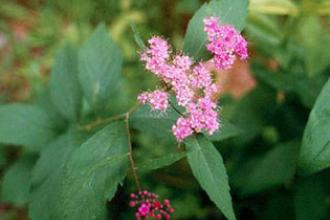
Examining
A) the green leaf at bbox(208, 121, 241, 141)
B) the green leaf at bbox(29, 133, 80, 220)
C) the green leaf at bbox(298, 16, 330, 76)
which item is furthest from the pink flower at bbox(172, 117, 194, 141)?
the green leaf at bbox(298, 16, 330, 76)

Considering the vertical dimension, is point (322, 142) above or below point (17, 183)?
below

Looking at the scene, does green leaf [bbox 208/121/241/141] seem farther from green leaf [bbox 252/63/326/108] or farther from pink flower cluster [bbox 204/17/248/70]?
green leaf [bbox 252/63/326/108]

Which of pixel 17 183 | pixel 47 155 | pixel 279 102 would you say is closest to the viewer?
pixel 47 155

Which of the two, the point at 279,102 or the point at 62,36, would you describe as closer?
the point at 279,102

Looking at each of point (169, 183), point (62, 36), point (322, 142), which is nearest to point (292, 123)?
point (169, 183)

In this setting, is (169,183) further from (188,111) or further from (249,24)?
(188,111)

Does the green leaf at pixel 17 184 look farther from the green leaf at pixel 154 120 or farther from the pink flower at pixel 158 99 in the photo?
the pink flower at pixel 158 99

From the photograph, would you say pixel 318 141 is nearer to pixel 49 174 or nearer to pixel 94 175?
pixel 94 175
